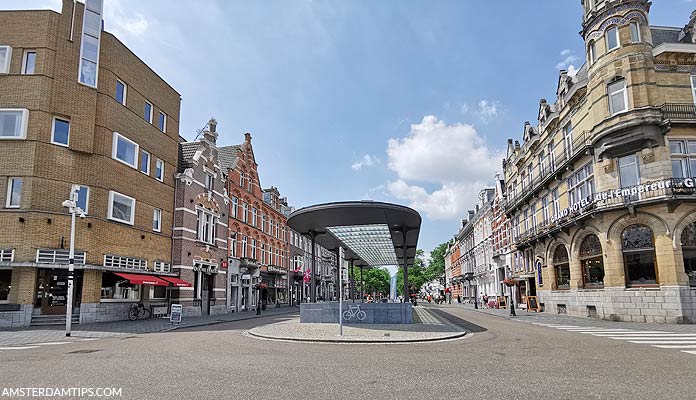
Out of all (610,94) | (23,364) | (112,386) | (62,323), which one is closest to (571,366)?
(112,386)

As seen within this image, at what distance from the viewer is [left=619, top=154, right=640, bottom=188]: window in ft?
72.4

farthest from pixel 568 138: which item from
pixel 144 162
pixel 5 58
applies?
pixel 5 58

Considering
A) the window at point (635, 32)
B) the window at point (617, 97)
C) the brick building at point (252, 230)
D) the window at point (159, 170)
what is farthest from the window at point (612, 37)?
the brick building at point (252, 230)

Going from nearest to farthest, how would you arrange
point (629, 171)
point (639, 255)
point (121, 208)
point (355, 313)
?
point (355, 313)
point (639, 255)
point (629, 171)
point (121, 208)

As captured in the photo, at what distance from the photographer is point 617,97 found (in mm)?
22844

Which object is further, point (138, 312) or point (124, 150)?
point (124, 150)

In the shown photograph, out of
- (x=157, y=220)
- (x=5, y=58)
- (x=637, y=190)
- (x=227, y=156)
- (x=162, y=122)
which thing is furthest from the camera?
(x=227, y=156)

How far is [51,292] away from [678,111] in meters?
31.9

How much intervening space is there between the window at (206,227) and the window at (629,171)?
27.1 m

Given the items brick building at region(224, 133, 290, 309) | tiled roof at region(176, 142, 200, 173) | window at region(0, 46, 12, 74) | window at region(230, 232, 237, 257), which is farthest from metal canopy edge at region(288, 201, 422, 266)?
brick building at region(224, 133, 290, 309)

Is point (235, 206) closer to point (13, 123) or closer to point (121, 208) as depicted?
point (121, 208)

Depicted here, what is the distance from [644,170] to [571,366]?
17.0 metres

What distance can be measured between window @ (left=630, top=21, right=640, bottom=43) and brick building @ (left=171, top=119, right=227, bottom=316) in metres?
28.2

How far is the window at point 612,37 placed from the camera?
23197 mm
